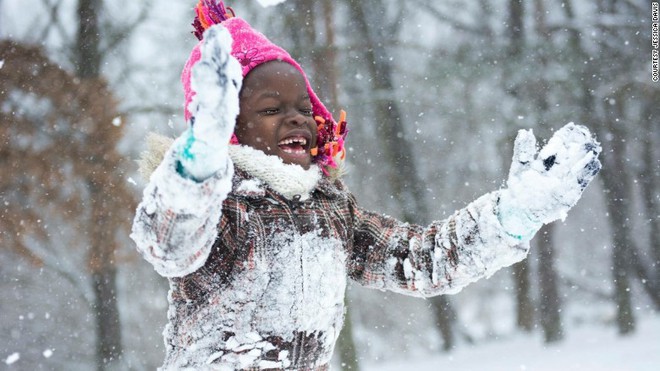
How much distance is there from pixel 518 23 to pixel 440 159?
1.83m

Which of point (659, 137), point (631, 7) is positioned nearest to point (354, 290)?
point (659, 137)

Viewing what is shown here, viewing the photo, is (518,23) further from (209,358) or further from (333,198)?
(209,358)

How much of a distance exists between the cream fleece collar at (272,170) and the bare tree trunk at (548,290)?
20.1 feet

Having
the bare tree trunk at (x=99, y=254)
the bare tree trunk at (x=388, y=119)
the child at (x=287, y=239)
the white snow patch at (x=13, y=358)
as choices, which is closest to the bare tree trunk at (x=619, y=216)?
the bare tree trunk at (x=388, y=119)

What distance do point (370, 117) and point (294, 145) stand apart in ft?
17.9

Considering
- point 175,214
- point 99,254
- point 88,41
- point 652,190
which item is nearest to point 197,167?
point 175,214

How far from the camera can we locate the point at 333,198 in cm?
193

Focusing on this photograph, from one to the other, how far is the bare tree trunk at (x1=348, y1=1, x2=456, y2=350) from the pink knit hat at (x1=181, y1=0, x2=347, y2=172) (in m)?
4.79

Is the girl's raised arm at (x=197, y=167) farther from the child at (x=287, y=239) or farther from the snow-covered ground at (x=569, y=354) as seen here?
the snow-covered ground at (x=569, y=354)

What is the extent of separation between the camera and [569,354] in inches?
249

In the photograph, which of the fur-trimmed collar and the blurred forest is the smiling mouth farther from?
the blurred forest

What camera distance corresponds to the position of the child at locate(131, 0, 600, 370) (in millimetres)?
1646

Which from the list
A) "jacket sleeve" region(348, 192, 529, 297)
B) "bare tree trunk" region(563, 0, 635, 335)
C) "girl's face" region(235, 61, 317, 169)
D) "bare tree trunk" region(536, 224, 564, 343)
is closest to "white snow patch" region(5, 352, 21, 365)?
"bare tree trunk" region(536, 224, 564, 343)

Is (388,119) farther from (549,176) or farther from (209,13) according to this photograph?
(549,176)
